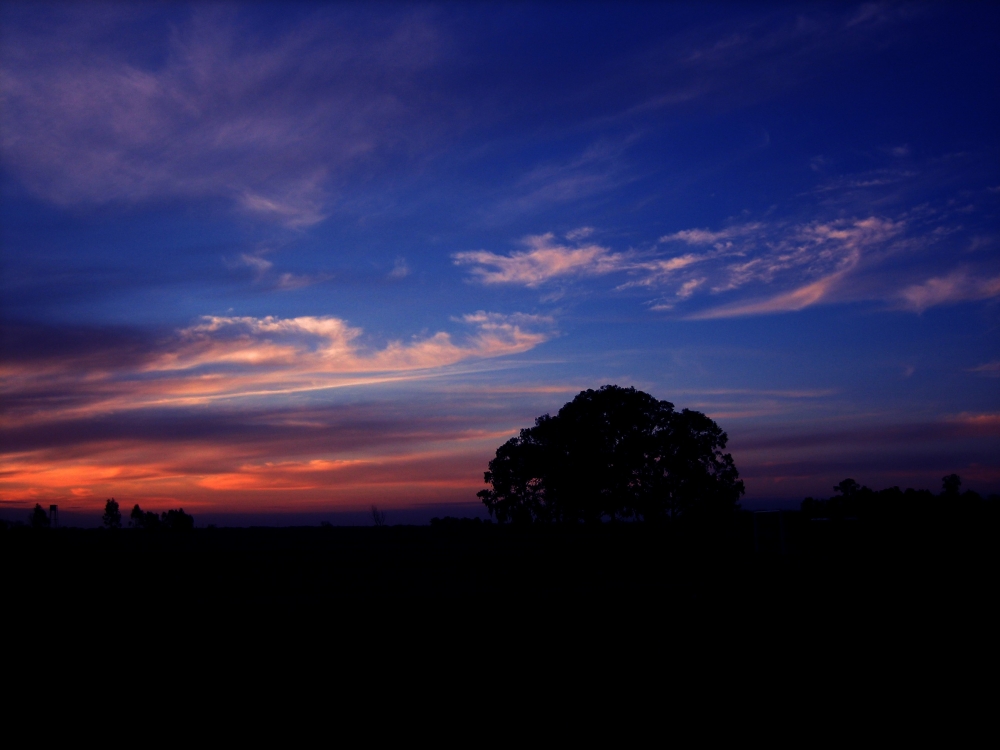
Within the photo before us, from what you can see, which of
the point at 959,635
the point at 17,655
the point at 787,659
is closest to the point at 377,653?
the point at 17,655

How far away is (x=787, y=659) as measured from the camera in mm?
9297

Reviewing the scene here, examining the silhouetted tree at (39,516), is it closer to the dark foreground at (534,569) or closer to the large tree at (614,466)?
the dark foreground at (534,569)

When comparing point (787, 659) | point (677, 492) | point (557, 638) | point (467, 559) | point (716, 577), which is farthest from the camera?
point (677, 492)

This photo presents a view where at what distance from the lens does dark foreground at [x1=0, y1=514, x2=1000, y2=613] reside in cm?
1303

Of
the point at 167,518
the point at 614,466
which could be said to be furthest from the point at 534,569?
the point at 167,518

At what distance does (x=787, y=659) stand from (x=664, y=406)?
30611 millimetres

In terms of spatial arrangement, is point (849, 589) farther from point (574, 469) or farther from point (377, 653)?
point (574, 469)

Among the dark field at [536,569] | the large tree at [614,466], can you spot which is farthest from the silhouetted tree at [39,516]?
the large tree at [614,466]

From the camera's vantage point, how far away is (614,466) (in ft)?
124

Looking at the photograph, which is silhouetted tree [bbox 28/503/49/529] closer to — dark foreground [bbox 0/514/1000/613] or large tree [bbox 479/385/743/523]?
dark foreground [bbox 0/514/1000/613]

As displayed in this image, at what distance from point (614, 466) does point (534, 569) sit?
62.0ft

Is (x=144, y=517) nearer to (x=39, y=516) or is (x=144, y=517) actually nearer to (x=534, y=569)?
(x=39, y=516)

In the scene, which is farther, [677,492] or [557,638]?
[677,492]

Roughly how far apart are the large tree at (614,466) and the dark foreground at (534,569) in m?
7.42
